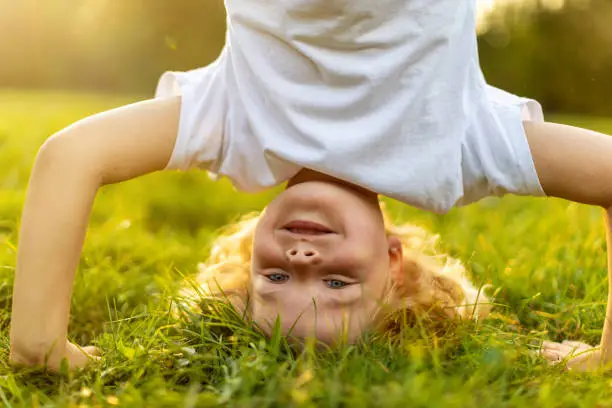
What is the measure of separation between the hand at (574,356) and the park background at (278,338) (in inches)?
1.9

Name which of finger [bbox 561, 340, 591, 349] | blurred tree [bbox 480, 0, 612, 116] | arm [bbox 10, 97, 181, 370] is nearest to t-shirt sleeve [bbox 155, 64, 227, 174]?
arm [bbox 10, 97, 181, 370]

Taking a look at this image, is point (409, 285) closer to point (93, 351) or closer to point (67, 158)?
point (93, 351)

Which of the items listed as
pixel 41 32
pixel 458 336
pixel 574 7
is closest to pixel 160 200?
pixel 458 336

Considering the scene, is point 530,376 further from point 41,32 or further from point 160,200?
point 41,32

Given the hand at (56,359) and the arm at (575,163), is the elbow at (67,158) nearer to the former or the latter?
the hand at (56,359)

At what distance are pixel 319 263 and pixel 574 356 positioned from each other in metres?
0.71

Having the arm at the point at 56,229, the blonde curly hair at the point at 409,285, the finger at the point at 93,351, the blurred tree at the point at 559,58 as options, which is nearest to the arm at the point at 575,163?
the blonde curly hair at the point at 409,285

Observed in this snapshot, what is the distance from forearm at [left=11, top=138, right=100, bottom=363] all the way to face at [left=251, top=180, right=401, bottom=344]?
46 centimetres

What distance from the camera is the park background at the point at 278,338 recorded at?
177 cm

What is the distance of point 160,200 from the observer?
4.51 meters

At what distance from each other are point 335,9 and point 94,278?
1.28 m

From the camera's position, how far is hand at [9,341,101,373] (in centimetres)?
208

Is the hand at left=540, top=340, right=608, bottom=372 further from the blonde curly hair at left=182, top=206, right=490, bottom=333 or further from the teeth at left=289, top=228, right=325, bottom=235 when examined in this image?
the teeth at left=289, top=228, right=325, bottom=235

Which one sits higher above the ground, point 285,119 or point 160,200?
point 285,119
